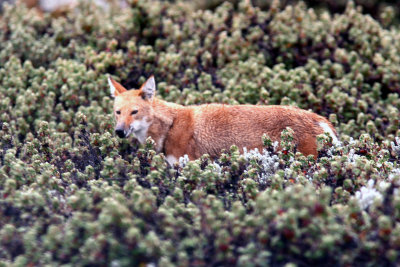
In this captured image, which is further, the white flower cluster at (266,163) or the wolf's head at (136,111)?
the wolf's head at (136,111)

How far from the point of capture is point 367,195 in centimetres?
407

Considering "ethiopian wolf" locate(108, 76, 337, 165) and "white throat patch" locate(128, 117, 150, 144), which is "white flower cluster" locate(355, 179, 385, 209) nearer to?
"ethiopian wolf" locate(108, 76, 337, 165)

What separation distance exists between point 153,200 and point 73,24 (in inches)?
263

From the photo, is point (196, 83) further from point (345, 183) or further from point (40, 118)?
point (345, 183)

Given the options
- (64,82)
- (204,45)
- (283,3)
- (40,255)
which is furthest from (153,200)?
(283,3)

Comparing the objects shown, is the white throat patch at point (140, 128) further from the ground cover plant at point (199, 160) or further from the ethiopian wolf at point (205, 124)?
the ground cover plant at point (199, 160)

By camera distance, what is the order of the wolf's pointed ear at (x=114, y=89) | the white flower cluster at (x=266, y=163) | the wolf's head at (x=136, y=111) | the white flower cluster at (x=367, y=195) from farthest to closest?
the wolf's pointed ear at (x=114, y=89)
the wolf's head at (x=136, y=111)
the white flower cluster at (x=266, y=163)
the white flower cluster at (x=367, y=195)

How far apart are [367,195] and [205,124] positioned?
243cm

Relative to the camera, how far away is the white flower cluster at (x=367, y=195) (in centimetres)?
397

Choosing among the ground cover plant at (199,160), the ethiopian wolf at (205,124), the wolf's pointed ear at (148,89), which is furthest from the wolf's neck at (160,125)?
the ground cover plant at (199,160)

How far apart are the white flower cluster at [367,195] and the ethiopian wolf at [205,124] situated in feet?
4.37

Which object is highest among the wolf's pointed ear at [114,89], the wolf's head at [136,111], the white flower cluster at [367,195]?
the wolf's pointed ear at [114,89]

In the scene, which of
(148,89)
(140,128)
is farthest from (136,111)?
(148,89)

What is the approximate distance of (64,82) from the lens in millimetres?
7676
